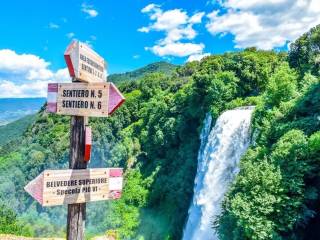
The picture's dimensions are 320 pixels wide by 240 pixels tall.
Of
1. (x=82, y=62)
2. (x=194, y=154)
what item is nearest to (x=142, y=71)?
(x=194, y=154)

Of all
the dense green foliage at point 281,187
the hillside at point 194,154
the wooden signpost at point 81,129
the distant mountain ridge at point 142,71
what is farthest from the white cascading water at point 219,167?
the distant mountain ridge at point 142,71

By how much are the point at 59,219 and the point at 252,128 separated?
31.4 m

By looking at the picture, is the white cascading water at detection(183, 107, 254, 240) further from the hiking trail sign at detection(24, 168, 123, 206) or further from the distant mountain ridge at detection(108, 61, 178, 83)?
the distant mountain ridge at detection(108, 61, 178, 83)

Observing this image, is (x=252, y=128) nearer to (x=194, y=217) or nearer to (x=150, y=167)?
(x=194, y=217)

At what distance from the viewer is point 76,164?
5066 millimetres

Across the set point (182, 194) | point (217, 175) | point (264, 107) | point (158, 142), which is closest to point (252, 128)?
point (264, 107)

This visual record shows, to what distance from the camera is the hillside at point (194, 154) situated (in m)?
14.4

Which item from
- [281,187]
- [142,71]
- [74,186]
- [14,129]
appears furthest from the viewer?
[142,71]

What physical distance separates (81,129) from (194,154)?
3043cm

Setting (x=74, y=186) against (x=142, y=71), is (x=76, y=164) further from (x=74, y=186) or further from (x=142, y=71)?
(x=142, y=71)

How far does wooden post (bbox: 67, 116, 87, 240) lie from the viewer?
504 cm

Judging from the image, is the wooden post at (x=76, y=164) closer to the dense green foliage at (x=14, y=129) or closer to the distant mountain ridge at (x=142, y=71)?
the distant mountain ridge at (x=142, y=71)

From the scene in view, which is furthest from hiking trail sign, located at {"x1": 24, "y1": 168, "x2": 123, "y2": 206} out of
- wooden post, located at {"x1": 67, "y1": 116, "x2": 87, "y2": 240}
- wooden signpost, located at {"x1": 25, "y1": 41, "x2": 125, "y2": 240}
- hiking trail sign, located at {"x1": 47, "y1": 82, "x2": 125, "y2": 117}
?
hiking trail sign, located at {"x1": 47, "y1": 82, "x2": 125, "y2": 117}

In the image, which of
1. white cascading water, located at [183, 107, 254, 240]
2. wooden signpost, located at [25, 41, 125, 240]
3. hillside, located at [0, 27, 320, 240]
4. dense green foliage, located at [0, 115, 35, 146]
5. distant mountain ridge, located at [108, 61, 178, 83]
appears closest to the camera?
wooden signpost, located at [25, 41, 125, 240]
